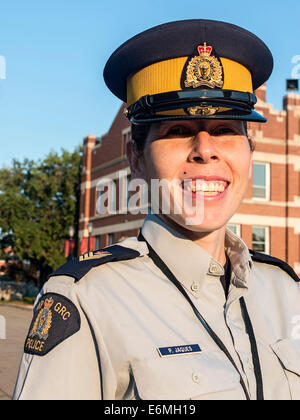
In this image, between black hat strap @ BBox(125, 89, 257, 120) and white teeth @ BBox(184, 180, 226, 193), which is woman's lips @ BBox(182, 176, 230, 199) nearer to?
white teeth @ BBox(184, 180, 226, 193)

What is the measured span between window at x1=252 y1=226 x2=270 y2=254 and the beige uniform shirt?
70.7ft

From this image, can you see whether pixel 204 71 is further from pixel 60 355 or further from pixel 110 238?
pixel 110 238

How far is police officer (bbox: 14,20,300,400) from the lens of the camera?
159 centimetres

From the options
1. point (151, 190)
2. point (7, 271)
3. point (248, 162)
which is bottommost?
point (7, 271)

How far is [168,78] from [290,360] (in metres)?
1.14

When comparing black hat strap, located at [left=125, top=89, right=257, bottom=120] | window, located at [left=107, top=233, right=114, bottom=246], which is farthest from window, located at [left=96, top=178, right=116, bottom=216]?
black hat strap, located at [left=125, top=89, right=257, bottom=120]

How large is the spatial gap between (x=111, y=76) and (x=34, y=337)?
114 cm

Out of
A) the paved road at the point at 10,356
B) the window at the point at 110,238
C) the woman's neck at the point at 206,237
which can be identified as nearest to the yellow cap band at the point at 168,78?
the woman's neck at the point at 206,237

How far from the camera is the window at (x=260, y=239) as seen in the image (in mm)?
23141

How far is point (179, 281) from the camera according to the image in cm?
187

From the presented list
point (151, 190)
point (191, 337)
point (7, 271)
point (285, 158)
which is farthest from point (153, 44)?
point (7, 271)

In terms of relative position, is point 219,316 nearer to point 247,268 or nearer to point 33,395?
point 247,268

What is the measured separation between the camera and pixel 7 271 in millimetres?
35344

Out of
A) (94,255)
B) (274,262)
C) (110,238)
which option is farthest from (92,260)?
(110,238)
